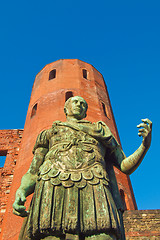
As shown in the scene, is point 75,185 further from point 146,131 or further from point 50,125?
point 50,125

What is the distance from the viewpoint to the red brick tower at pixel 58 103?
948 cm

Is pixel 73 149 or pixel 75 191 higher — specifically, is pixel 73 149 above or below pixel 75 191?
above

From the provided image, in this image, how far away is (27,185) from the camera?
244 centimetres

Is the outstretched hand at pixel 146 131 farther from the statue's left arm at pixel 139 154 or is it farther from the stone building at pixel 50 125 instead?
the stone building at pixel 50 125

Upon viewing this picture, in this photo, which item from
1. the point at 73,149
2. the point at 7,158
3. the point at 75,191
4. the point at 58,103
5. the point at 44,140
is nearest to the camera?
the point at 75,191

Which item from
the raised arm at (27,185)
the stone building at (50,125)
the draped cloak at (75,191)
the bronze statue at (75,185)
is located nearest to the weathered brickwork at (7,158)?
the stone building at (50,125)

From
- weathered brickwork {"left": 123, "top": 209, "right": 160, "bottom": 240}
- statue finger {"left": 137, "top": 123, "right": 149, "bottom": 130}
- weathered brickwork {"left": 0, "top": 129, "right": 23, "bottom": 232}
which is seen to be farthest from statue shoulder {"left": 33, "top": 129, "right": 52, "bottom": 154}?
weathered brickwork {"left": 0, "top": 129, "right": 23, "bottom": 232}

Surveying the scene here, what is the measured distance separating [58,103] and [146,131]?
9.09 meters

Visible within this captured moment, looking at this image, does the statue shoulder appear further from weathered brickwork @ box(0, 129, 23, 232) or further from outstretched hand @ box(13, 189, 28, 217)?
weathered brickwork @ box(0, 129, 23, 232)

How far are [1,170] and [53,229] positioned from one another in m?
9.72

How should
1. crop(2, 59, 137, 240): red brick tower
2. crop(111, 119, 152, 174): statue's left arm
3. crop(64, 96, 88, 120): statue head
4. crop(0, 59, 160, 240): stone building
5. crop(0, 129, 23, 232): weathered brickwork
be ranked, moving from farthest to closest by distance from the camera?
crop(0, 129, 23, 232): weathered brickwork < crop(2, 59, 137, 240): red brick tower < crop(0, 59, 160, 240): stone building < crop(64, 96, 88, 120): statue head < crop(111, 119, 152, 174): statue's left arm

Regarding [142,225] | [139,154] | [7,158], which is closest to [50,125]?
[7,158]

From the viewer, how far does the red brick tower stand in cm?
948

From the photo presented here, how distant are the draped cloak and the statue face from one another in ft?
1.00
